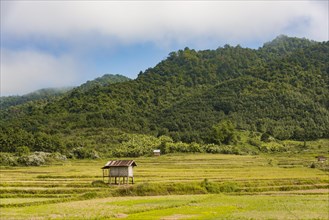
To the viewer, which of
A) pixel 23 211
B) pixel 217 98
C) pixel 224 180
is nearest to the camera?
pixel 23 211

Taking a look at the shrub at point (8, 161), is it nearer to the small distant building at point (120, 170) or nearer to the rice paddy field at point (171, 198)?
the rice paddy field at point (171, 198)

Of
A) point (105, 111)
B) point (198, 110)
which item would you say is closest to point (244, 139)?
point (198, 110)

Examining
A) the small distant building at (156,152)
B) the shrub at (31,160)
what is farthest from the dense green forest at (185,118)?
the shrub at (31,160)

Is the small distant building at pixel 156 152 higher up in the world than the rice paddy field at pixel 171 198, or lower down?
higher up

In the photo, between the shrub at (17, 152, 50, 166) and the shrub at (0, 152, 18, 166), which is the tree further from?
the shrub at (0, 152, 18, 166)

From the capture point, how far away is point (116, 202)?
42625 mm

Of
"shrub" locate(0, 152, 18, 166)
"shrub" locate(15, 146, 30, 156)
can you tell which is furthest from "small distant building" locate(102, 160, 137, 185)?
"shrub" locate(15, 146, 30, 156)

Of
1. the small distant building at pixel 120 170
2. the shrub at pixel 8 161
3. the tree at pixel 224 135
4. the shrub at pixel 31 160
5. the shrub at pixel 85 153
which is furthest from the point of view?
the tree at pixel 224 135

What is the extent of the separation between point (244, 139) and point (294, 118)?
102 feet

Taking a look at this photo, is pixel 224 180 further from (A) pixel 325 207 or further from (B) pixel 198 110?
(B) pixel 198 110

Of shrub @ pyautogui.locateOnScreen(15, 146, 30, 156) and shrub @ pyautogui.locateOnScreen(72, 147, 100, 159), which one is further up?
shrub @ pyautogui.locateOnScreen(15, 146, 30, 156)

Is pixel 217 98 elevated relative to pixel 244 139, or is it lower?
elevated

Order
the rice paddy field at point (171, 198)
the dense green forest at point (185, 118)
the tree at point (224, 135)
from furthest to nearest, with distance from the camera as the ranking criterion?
the tree at point (224, 135), the dense green forest at point (185, 118), the rice paddy field at point (171, 198)

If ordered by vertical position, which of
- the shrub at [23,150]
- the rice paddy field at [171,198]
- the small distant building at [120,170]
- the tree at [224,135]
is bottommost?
the rice paddy field at [171,198]
